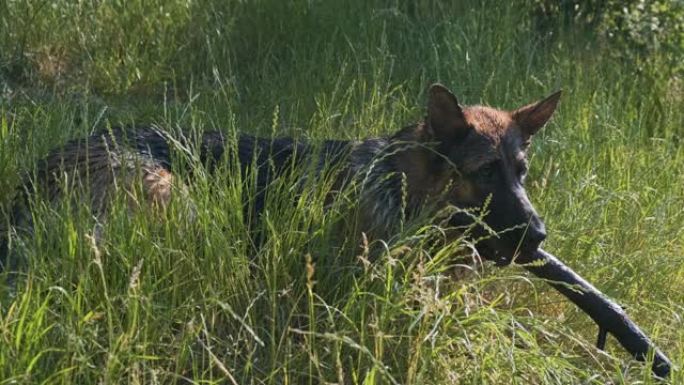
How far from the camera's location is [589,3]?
27.5ft

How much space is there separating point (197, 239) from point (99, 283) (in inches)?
17.3

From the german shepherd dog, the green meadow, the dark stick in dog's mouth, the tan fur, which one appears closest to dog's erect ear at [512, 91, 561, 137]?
the german shepherd dog

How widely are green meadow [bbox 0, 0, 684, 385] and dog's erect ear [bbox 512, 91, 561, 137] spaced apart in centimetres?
27

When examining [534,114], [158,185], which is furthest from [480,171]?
[158,185]

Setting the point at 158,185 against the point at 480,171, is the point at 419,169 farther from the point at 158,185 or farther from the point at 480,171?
the point at 158,185

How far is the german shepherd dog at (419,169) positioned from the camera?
471 cm

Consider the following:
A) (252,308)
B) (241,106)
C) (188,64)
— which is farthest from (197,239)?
(188,64)

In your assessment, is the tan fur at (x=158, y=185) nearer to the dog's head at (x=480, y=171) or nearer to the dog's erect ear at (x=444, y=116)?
the dog's head at (x=480, y=171)

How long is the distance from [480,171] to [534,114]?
1.65ft

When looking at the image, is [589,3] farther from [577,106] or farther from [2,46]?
[2,46]

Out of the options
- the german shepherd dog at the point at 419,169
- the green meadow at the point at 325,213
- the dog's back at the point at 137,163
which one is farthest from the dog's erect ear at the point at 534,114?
the dog's back at the point at 137,163

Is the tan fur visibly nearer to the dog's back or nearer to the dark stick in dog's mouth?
the dog's back

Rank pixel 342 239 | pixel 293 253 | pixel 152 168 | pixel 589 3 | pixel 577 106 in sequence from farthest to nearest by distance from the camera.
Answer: pixel 589 3 → pixel 577 106 → pixel 152 168 → pixel 342 239 → pixel 293 253

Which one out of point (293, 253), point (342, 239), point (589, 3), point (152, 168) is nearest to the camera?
point (293, 253)
